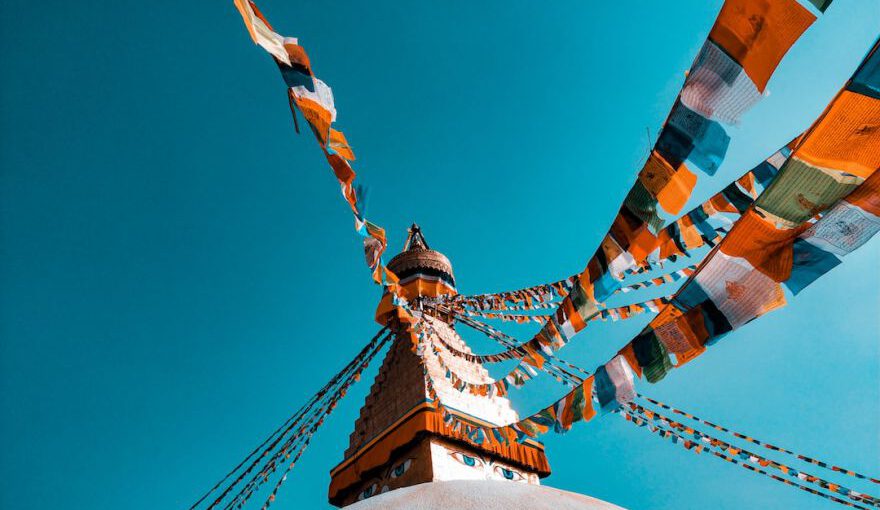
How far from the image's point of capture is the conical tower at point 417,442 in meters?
5.73

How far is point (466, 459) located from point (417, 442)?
2.15 ft

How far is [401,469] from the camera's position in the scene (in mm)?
5898

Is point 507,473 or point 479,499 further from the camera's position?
point 507,473

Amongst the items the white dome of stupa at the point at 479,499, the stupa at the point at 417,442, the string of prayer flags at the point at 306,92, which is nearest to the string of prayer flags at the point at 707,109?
the white dome of stupa at the point at 479,499

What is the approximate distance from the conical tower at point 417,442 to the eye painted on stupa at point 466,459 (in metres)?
0.01

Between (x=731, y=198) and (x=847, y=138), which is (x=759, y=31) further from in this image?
(x=731, y=198)

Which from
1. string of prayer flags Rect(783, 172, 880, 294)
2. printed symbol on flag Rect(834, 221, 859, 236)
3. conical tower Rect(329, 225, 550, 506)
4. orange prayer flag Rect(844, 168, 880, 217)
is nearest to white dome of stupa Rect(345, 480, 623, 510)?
conical tower Rect(329, 225, 550, 506)

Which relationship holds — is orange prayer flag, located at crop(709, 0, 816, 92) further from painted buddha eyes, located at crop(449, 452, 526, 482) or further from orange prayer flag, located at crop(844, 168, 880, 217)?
painted buddha eyes, located at crop(449, 452, 526, 482)

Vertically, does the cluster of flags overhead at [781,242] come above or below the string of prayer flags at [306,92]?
below

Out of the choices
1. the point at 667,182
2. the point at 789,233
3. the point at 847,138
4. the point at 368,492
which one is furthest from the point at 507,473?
the point at 847,138

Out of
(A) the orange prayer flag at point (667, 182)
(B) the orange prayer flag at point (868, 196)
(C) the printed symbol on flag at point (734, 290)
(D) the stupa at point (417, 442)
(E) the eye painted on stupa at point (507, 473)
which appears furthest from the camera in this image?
(E) the eye painted on stupa at point (507, 473)

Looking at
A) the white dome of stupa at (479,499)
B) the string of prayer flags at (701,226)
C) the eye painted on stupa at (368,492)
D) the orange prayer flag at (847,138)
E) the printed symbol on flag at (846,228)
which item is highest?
the string of prayer flags at (701,226)

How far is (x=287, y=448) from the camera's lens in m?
7.42

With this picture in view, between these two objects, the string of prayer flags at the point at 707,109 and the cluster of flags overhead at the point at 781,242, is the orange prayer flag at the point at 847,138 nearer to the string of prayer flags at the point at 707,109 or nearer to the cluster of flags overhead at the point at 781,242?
the cluster of flags overhead at the point at 781,242
